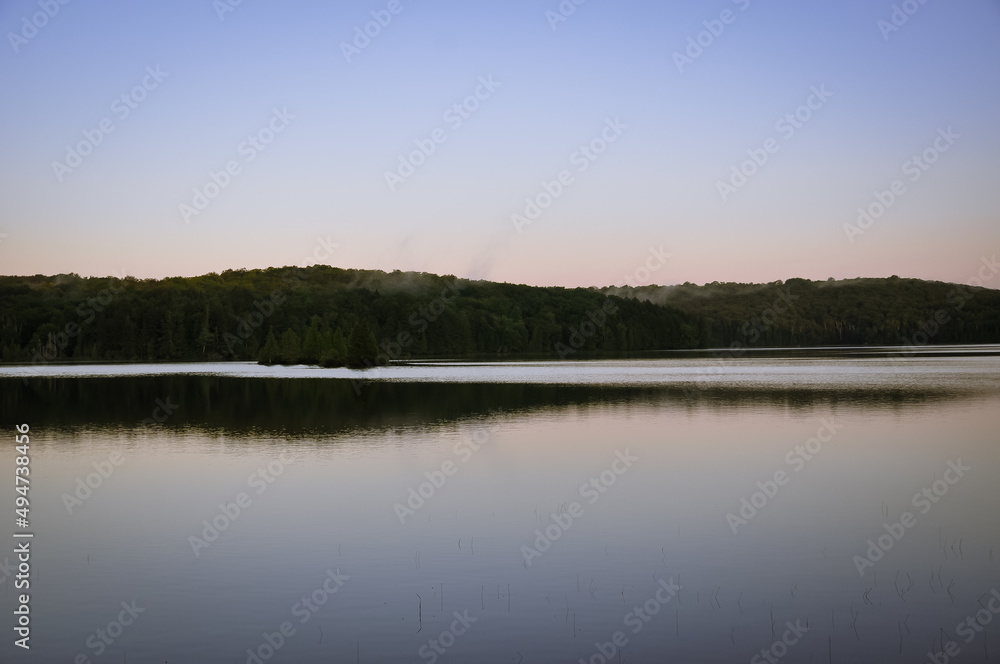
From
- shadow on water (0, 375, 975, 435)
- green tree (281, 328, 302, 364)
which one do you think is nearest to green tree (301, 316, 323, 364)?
green tree (281, 328, 302, 364)

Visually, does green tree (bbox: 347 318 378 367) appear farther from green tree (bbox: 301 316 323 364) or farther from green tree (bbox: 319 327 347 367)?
green tree (bbox: 301 316 323 364)

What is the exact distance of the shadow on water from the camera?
34.5 meters

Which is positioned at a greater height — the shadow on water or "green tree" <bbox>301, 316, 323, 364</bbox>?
"green tree" <bbox>301, 316, 323, 364</bbox>

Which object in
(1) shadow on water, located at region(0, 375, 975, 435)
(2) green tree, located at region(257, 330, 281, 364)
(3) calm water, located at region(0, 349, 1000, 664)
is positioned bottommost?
(3) calm water, located at region(0, 349, 1000, 664)

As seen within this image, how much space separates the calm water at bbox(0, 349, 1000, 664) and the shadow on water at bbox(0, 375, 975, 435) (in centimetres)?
331

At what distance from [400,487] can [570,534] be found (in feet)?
18.5

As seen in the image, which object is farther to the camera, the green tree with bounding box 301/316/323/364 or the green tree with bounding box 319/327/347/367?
the green tree with bounding box 301/316/323/364

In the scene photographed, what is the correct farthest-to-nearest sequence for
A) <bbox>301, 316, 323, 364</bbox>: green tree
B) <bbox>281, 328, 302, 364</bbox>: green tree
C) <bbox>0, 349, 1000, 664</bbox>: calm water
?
1. <bbox>281, 328, 302, 364</bbox>: green tree
2. <bbox>301, 316, 323, 364</bbox>: green tree
3. <bbox>0, 349, 1000, 664</bbox>: calm water

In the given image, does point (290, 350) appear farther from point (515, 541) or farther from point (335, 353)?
point (515, 541)

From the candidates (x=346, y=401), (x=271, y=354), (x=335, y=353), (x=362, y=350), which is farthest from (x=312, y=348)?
(x=346, y=401)

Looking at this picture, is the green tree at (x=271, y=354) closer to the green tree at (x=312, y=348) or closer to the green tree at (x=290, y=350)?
the green tree at (x=290, y=350)

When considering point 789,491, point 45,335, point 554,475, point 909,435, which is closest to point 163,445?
point 554,475

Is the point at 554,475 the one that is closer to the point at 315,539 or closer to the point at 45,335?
the point at 315,539

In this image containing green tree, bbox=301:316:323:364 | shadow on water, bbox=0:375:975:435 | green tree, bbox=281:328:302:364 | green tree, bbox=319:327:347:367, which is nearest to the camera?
shadow on water, bbox=0:375:975:435
